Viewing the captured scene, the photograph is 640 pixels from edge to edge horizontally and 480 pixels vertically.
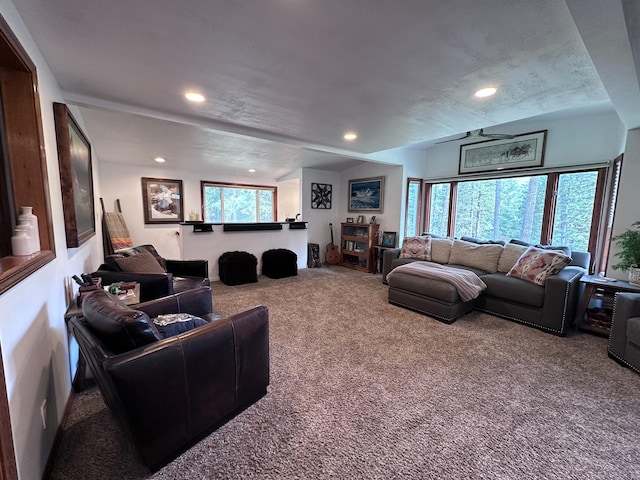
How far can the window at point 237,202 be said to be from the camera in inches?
233

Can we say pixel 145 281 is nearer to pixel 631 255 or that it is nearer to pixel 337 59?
pixel 337 59

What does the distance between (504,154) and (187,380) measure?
519cm

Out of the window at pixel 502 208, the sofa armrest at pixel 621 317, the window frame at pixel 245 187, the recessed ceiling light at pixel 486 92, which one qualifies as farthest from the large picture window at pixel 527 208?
the window frame at pixel 245 187

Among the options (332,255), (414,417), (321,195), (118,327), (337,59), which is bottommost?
(414,417)

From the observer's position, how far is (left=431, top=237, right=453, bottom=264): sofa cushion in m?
4.25

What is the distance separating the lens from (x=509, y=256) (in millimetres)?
3582

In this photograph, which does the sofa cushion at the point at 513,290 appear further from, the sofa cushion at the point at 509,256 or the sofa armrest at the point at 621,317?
the sofa armrest at the point at 621,317

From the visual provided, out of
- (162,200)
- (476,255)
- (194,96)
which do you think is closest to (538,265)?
(476,255)

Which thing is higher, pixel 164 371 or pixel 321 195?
pixel 321 195

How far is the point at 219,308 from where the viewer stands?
333cm

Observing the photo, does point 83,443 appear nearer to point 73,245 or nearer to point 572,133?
point 73,245

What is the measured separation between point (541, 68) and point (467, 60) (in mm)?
573

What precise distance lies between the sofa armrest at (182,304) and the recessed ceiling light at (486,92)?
9.32 feet

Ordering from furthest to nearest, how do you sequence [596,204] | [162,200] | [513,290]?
[162,200]
[596,204]
[513,290]
